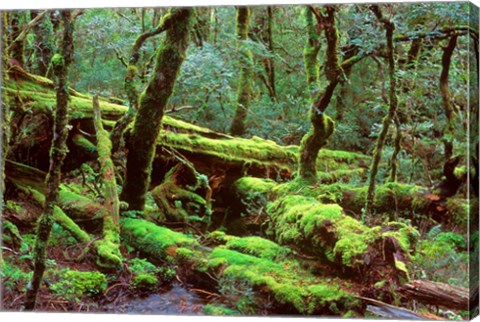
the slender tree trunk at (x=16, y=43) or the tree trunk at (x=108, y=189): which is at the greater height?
the slender tree trunk at (x=16, y=43)

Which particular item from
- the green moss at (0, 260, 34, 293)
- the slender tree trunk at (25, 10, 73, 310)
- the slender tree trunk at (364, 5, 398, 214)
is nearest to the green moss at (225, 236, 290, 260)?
the slender tree trunk at (364, 5, 398, 214)

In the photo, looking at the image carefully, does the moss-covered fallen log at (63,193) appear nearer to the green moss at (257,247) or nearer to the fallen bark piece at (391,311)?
the green moss at (257,247)

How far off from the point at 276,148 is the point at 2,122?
2594 millimetres

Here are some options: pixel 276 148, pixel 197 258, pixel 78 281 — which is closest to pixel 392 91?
pixel 276 148

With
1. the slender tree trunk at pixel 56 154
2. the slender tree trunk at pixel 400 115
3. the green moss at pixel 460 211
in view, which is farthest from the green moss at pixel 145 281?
the green moss at pixel 460 211

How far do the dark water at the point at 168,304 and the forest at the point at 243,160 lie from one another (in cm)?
2

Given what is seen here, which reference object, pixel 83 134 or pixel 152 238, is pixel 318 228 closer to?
pixel 152 238

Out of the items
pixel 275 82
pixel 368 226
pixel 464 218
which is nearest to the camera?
pixel 464 218

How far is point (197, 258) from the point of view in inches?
267

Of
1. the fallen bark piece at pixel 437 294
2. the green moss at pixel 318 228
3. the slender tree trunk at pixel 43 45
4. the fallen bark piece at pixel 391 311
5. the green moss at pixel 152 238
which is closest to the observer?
the fallen bark piece at pixel 437 294

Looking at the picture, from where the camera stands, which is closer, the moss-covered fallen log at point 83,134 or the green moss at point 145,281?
the green moss at point 145,281

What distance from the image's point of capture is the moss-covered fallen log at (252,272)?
637cm

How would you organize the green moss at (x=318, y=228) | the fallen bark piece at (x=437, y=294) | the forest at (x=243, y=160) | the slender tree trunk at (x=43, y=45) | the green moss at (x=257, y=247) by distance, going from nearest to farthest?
the fallen bark piece at (x=437, y=294) < the forest at (x=243, y=160) < the green moss at (x=318, y=228) < the green moss at (x=257, y=247) < the slender tree trunk at (x=43, y=45)

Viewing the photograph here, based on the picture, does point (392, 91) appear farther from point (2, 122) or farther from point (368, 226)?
point (2, 122)
